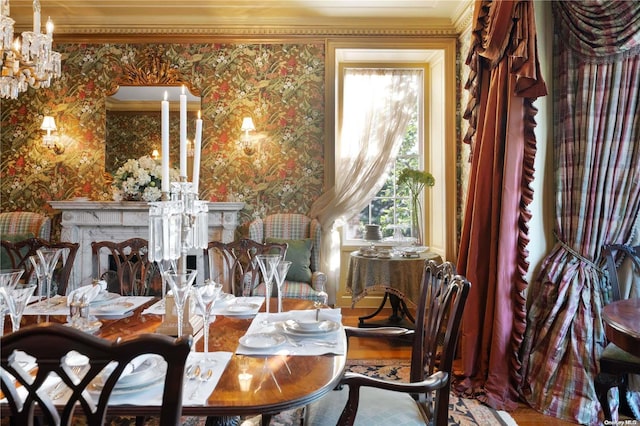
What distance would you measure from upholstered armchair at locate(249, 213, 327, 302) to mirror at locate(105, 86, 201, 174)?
1134 millimetres

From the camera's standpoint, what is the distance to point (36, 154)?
3.99 meters

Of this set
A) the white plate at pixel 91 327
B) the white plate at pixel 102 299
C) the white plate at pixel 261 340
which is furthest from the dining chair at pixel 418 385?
the white plate at pixel 102 299

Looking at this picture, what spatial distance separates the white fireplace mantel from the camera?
3648 millimetres

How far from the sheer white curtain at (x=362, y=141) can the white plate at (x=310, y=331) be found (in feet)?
7.66

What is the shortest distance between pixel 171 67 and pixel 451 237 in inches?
126

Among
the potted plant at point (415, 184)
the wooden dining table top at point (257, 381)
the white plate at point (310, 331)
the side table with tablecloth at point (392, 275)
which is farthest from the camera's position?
the potted plant at point (415, 184)

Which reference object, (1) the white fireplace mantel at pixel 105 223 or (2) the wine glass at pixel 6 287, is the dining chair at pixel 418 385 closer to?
(2) the wine glass at pixel 6 287

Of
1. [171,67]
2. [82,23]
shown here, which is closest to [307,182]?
[171,67]

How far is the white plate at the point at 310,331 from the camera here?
1.36 meters

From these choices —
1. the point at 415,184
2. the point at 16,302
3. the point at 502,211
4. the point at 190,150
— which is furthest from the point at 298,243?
the point at 16,302

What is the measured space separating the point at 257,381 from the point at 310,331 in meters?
0.36

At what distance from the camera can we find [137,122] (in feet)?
12.9

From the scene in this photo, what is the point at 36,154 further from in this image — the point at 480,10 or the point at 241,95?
the point at 480,10

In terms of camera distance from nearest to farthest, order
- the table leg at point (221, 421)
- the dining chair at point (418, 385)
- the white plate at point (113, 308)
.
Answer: the dining chair at point (418, 385) < the table leg at point (221, 421) < the white plate at point (113, 308)
